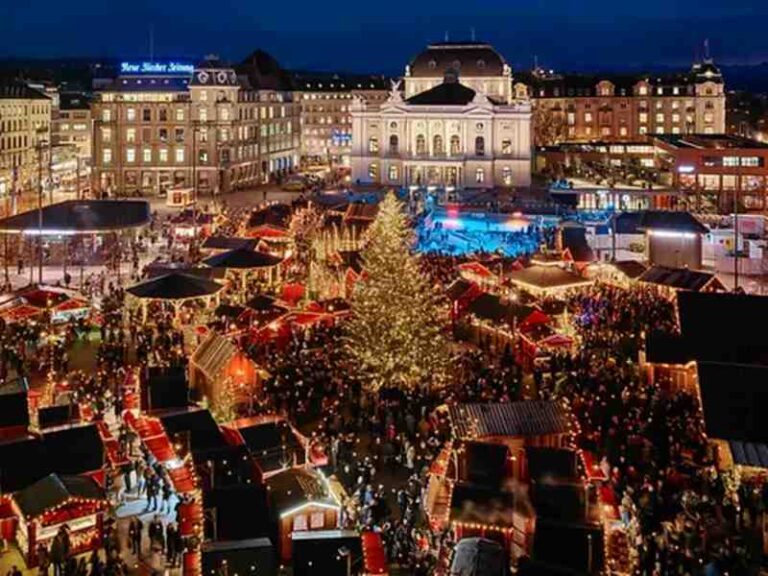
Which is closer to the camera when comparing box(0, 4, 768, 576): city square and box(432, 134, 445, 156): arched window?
box(0, 4, 768, 576): city square

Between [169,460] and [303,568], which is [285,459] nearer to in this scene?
[169,460]

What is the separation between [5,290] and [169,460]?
20.6m

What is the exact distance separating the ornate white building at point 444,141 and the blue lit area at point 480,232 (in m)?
23.2

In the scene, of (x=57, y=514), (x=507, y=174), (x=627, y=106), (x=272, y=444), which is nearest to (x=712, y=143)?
(x=507, y=174)

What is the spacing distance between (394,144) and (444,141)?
4.49 metres

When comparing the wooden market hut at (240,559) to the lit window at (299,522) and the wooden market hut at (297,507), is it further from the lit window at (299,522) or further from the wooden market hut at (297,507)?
the lit window at (299,522)

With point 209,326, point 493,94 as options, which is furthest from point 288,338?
point 493,94

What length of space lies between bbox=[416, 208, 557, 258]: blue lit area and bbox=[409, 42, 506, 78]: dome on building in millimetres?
40995

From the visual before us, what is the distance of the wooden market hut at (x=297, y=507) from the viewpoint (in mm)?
16406

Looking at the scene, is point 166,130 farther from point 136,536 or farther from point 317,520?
point 317,520

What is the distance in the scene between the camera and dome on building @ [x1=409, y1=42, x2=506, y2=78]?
326 feet

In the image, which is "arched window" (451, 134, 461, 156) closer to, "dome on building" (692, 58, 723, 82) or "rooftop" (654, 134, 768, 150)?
"rooftop" (654, 134, 768, 150)

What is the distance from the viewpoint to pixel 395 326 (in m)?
25.0

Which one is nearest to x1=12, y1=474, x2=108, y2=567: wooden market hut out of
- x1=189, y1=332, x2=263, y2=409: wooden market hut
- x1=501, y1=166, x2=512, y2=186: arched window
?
x1=189, y1=332, x2=263, y2=409: wooden market hut
